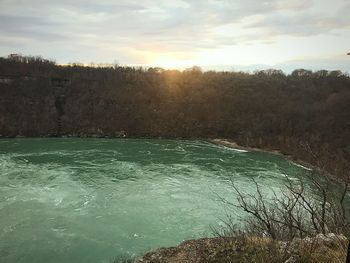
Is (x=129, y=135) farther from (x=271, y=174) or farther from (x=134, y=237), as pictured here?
(x=134, y=237)

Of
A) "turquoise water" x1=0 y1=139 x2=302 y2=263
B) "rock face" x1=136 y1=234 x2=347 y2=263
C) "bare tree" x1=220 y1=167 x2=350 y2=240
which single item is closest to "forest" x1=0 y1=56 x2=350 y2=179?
"turquoise water" x1=0 y1=139 x2=302 y2=263

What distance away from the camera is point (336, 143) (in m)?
39.6

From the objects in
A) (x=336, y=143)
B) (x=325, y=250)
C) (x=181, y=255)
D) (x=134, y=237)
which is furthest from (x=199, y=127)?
(x=325, y=250)

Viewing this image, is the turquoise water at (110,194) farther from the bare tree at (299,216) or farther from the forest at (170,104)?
Result: the forest at (170,104)

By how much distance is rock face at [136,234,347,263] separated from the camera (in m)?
5.95

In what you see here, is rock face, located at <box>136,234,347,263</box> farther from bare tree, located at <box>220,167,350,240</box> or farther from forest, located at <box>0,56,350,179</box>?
forest, located at <box>0,56,350,179</box>

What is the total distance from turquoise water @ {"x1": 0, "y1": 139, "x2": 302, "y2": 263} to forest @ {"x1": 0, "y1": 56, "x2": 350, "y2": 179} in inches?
400

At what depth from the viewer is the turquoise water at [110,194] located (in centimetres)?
1459

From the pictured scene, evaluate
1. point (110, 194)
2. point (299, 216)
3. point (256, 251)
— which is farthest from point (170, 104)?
point (256, 251)

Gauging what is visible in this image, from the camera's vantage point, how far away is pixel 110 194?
2159 centimetres

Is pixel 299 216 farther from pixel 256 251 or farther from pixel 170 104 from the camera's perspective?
pixel 170 104

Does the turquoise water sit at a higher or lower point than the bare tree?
lower

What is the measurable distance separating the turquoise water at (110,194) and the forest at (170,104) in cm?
1017

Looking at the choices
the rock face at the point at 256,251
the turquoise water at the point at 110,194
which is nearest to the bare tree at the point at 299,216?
the rock face at the point at 256,251
